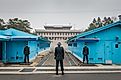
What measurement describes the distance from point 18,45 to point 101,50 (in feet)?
25.6

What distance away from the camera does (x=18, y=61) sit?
89.6 feet

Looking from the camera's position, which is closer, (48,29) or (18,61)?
(18,61)

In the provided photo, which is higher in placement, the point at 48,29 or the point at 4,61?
the point at 48,29

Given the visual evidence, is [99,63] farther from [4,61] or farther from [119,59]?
[4,61]

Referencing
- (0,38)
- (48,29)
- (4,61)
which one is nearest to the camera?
(0,38)

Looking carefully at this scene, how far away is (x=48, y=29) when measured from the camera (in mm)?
125125

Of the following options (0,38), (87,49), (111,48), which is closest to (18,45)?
(0,38)

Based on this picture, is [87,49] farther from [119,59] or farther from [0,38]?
[0,38]

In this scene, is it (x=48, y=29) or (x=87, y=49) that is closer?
(x=87, y=49)

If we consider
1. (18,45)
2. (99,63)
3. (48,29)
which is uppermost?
(48,29)

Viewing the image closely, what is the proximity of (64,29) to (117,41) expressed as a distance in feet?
327

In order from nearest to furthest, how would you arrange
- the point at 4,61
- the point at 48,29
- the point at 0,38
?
the point at 0,38
the point at 4,61
the point at 48,29

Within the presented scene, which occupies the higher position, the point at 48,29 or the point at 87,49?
the point at 48,29

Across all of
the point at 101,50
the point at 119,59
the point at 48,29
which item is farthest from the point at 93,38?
the point at 48,29
